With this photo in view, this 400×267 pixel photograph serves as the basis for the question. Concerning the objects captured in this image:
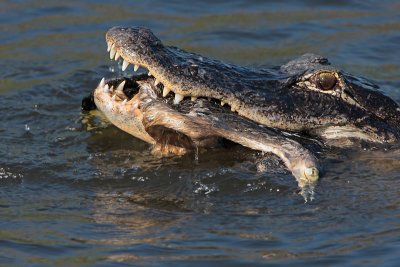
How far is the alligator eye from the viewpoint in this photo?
803cm

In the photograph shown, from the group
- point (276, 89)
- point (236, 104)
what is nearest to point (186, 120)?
point (236, 104)

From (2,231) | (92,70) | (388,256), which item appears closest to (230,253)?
(388,256)

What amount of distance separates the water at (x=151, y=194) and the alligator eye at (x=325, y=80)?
557mm

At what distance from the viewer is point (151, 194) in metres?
7.26

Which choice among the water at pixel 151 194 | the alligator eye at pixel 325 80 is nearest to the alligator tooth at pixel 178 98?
the water at pixel 151 194

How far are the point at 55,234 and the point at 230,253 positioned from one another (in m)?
1.23

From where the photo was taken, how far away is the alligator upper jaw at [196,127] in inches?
287

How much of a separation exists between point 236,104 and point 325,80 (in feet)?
2.95

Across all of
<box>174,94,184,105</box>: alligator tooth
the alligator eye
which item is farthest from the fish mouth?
the alligator eye

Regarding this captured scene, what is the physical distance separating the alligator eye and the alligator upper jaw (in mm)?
694

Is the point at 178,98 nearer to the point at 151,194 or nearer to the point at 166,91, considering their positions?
the point at 166,91

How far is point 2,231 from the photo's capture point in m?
6.57

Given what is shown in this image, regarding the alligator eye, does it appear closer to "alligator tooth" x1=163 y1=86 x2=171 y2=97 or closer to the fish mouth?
the fish mouth

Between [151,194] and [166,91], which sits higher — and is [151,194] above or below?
below
